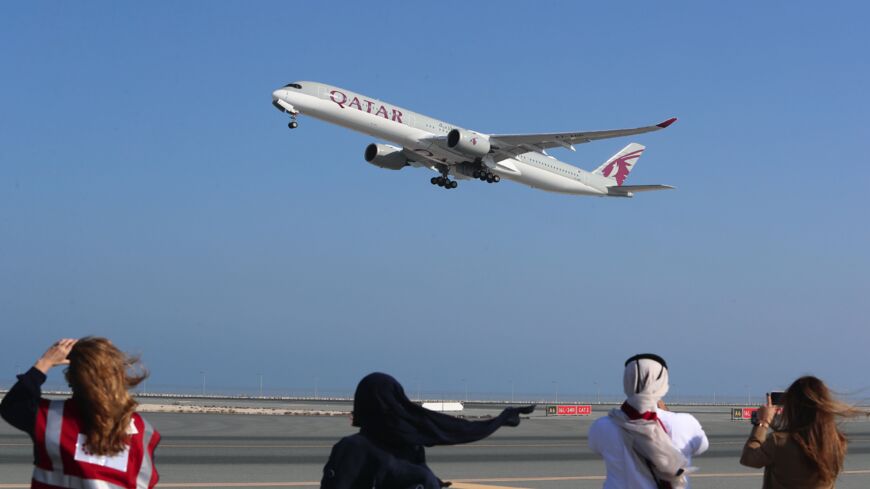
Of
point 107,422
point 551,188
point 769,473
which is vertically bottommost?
point 769,473

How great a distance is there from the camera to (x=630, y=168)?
66125 millimetres

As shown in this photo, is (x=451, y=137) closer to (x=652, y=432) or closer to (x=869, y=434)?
(x=869, y=434)

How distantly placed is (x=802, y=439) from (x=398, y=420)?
303 centimetres

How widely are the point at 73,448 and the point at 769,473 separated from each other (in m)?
4.51

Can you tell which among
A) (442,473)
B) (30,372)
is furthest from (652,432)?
(442,473)

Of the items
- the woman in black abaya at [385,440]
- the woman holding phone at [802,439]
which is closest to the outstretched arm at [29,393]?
the woman in black abaya at [385,440]

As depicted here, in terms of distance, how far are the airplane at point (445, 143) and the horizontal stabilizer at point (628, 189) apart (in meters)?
0.05

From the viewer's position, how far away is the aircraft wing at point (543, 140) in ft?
150

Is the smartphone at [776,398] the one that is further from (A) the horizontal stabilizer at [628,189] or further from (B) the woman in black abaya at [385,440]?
(A) the horizontal stabilizer at [628,189]

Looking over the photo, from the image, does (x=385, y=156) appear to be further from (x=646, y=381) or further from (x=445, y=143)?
(x=646, y=381)

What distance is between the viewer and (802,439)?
21.6ft

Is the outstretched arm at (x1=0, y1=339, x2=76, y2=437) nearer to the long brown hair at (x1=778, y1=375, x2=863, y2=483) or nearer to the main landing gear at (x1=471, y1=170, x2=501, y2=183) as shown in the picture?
the long brown hair at (x1=778, y1=375, x2=863, y2=483)

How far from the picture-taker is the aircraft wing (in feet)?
150

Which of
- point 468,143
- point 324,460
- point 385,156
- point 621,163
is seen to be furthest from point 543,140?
point 324,460
